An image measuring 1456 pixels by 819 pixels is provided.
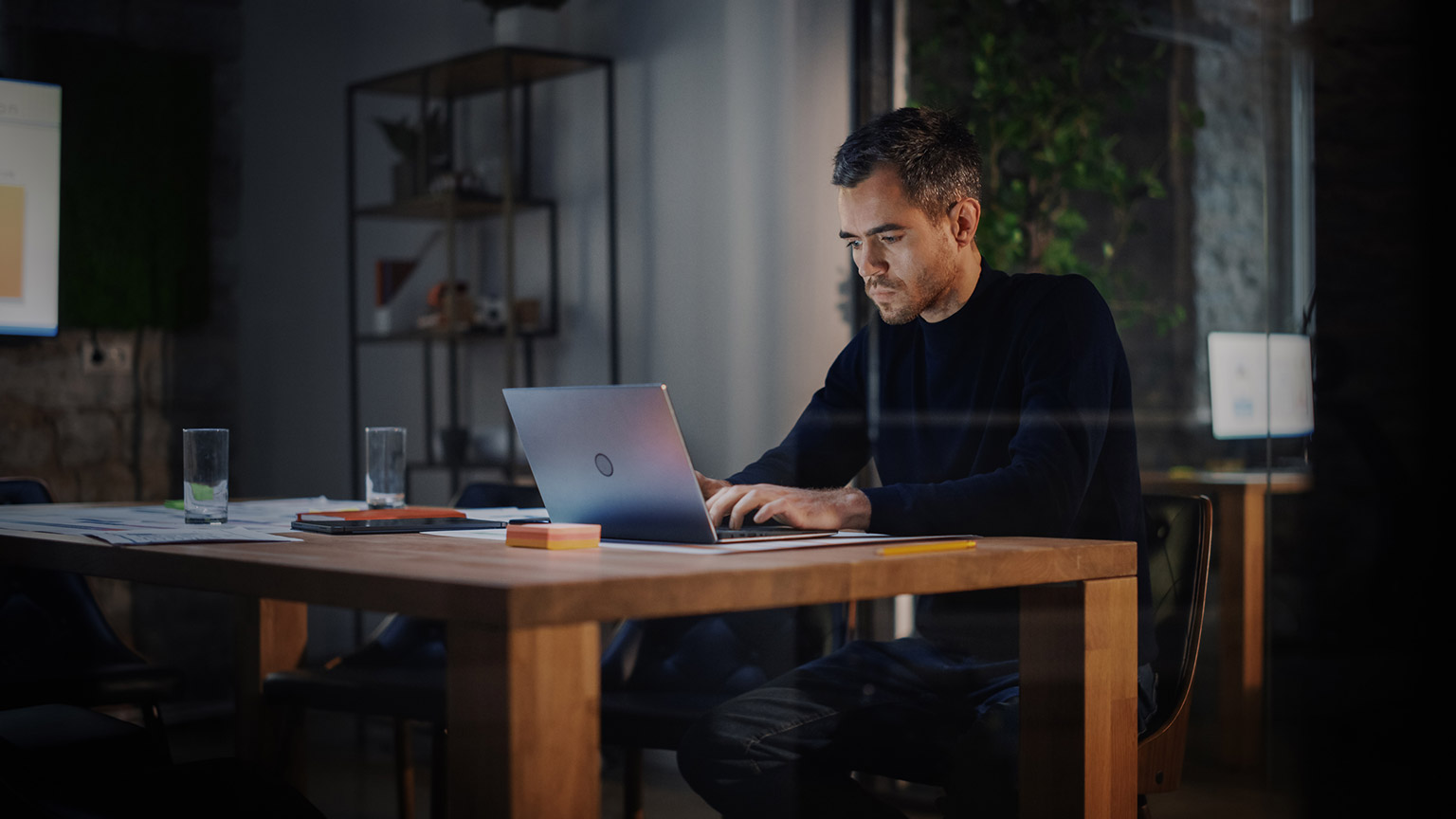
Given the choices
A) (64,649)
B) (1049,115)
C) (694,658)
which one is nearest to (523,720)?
(694,658)

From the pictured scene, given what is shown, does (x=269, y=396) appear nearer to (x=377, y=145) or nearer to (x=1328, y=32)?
(x=377, y=145)

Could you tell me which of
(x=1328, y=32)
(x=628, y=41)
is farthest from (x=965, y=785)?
(x=628, y=41)

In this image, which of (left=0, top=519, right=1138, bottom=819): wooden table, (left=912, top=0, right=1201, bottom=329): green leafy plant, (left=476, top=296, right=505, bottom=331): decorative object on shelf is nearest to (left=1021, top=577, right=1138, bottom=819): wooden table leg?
(left=0, top=519, right=1138, bottom=819): wooden table

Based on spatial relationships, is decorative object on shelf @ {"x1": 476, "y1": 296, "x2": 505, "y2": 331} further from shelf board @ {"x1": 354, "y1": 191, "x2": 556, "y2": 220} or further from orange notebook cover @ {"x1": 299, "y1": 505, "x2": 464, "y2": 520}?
orange notebook cover @ {"x1": 299, "y1": 505, "x2": 464, "y2": 520}

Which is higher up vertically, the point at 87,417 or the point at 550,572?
the point at 87,417

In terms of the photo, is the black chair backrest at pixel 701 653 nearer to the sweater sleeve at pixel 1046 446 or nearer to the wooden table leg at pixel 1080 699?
the sweater sleeve at pixel 1046 446

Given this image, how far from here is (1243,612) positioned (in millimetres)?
2691

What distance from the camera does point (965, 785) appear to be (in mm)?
1551

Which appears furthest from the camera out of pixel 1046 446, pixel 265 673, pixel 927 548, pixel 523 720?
pixel 265 673

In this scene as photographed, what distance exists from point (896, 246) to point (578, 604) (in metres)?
0.92

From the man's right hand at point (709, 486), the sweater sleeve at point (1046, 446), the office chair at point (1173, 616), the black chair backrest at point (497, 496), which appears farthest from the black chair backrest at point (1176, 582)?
the black chair backrest at point (497, 496)

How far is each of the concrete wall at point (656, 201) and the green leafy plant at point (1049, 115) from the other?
258 millimetres

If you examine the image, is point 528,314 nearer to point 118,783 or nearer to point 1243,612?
point 1243,612

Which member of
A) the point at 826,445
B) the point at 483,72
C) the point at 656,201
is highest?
the point at 483,72
